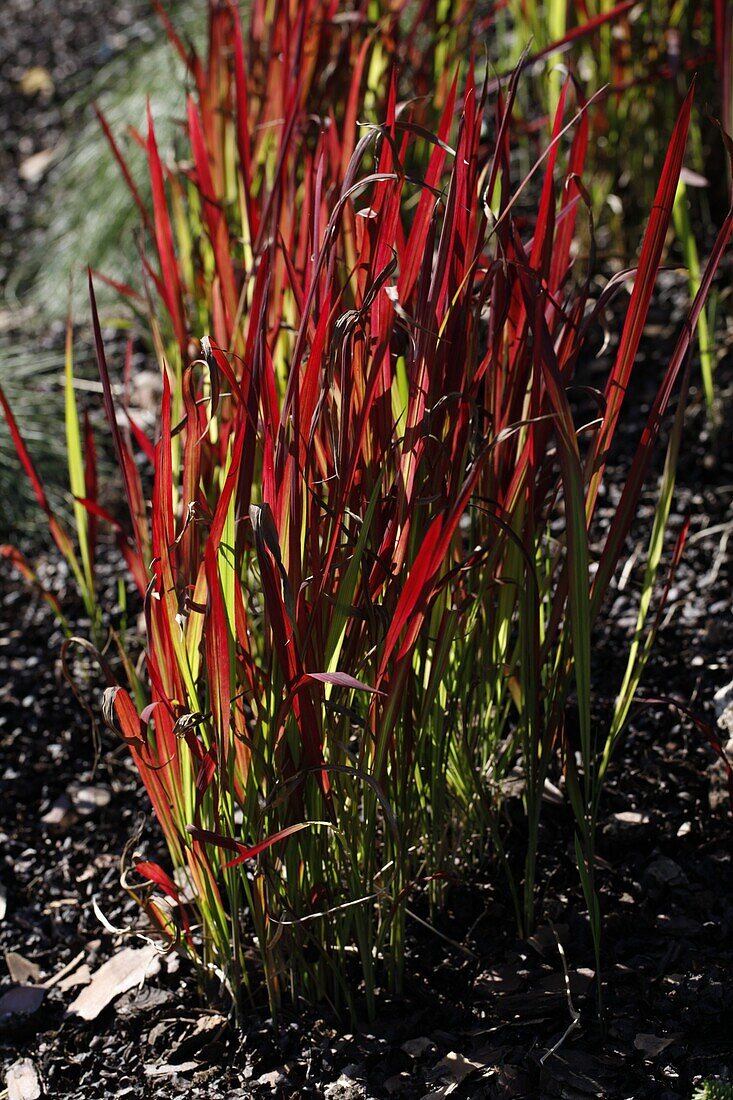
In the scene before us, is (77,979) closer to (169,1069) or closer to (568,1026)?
(169,1069)

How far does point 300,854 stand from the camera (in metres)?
1.01

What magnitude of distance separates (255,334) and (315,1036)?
0.69 meters

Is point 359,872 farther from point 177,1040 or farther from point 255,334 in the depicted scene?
point 255,334

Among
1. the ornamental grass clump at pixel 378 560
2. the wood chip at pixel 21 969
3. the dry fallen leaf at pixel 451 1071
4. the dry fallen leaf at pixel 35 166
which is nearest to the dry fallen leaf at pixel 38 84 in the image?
the dry fallen leaf at pixel 35 166

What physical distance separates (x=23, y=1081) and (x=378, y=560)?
0.69m

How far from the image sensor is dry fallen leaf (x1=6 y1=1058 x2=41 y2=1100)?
107cm

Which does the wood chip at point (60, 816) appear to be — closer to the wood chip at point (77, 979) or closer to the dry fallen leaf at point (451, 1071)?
the wood chip at point (77, 979)

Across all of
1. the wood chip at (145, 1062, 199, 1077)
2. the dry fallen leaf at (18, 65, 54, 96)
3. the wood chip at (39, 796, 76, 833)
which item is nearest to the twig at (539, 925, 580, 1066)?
the wood chip at (145, 1062, 199, 1077)

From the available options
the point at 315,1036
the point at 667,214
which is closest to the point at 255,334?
the point at 667,214

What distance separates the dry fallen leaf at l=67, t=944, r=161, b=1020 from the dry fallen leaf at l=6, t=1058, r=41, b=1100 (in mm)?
72

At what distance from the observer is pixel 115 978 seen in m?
1.18

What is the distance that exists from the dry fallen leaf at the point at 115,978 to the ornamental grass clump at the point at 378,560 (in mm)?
105

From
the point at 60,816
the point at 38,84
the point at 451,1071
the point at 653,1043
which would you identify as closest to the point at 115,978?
the point at 60,816

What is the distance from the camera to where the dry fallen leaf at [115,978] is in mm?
1159
